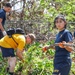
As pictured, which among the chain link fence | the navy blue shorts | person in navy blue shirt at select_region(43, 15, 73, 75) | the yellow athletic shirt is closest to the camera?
person in navy blue shirt at select_region(43, 15, 73, 75)

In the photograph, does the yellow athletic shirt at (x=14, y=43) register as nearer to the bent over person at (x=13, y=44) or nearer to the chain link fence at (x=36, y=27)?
the bent over person at (x=13, y=44)

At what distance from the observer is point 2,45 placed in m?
5.87

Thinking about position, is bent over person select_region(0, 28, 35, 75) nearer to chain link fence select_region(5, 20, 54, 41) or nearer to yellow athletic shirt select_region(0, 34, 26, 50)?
yellow athletic shirt select_region(0, 34, 26, 50)

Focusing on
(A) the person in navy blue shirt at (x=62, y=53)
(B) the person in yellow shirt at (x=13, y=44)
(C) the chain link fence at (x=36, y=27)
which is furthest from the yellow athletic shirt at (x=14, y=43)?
(C) the chain link fence at (x=36, y=27)

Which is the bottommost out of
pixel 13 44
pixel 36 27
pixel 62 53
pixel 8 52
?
pixel 36 27

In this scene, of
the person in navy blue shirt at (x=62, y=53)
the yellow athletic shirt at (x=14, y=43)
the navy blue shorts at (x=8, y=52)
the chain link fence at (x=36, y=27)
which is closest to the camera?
the person in navy blue shirt at (x=62, y=53)

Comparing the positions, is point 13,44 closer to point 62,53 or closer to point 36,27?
point 62,53

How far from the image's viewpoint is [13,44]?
5.79 metres

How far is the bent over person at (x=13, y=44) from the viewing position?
5516 millimetres

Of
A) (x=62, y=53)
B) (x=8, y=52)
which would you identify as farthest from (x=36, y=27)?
(x=62, y=53)

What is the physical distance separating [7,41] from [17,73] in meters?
0.95

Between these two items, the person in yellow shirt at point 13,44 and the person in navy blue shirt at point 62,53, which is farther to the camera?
the person in yellow shirt at point 13,44

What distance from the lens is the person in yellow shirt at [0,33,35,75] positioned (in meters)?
5.52

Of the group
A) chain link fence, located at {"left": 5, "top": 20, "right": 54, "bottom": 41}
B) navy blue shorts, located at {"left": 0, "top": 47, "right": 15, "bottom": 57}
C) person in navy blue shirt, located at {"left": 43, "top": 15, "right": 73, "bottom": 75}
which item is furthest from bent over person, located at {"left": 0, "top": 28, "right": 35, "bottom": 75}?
chain link fence, located at {"left": 5, "top": 20, "right": 54, "bottom": 41}
